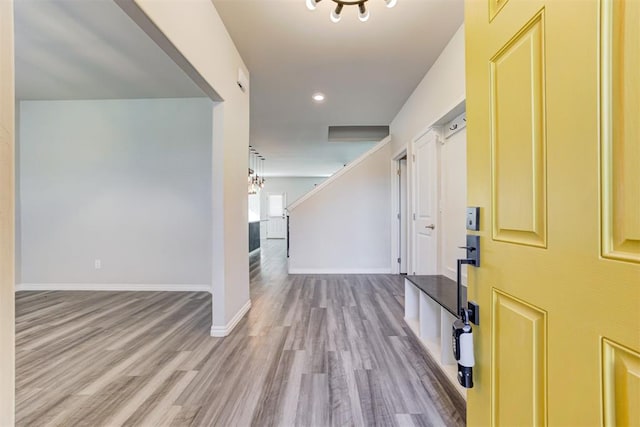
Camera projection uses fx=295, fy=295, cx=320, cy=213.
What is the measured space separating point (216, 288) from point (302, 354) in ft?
3.13

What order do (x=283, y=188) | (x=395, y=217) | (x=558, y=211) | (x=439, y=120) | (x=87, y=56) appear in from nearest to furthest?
1. (x=558, y=211)
2. (x=87, y=56)
3. (x=439, y=120)
4. (x=395, y=217)
5. (x=283, y=188)

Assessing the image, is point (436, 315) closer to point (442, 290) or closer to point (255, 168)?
Result: point (442, 290)

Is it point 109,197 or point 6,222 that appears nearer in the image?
point 6,222

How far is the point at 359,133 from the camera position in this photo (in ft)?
19.5

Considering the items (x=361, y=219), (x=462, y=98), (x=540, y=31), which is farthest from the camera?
(x=361, y=219)

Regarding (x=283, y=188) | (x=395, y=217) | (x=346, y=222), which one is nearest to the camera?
(x=395, y=217)

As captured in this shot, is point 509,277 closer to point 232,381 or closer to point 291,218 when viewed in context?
point 232,381

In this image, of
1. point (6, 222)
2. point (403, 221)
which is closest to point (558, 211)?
point (6, 222)

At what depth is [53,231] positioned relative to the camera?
4156 millimetres

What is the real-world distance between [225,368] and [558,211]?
2.14m

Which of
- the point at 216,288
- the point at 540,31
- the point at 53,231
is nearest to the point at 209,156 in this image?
the point at 216,288

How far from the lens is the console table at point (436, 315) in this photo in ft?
6.52

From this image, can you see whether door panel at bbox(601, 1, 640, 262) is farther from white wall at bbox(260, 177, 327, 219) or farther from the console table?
white wall at bbox(260, 177, 327, 219)

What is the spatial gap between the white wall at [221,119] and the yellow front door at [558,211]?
1.66 metres
